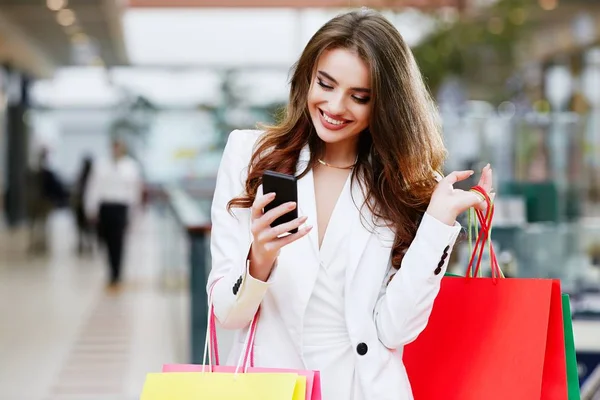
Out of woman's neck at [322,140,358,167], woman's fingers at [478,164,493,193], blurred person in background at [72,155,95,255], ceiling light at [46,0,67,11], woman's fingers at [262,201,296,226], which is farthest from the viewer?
ceiling light at [46,0,67,11]

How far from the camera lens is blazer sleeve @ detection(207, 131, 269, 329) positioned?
184 centimetres

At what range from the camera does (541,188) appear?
6305 millimetres

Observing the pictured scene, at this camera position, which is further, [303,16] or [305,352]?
[303,16]

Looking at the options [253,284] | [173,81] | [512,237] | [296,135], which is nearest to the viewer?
[253,284]

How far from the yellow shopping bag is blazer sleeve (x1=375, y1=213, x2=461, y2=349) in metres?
0.22

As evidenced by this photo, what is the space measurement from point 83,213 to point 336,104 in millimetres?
13669

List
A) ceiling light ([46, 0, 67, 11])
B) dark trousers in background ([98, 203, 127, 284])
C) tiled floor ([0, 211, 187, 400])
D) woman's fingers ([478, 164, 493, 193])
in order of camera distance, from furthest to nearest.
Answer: ceiling light ([46, 0, 67, 11])
dark trousers in background ([98, 203, 127, 284])
tiled floor ([0, 211, 187, 400])
woman's fingers ([478, 164, 493, 193])

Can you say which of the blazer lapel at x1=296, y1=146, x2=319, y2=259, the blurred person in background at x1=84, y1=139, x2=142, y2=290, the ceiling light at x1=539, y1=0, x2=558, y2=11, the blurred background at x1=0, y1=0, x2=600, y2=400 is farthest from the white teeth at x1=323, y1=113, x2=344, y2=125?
the ceiling light at x1=539, y1=0, x2=558, y2=11

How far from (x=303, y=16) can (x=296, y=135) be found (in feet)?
59.9

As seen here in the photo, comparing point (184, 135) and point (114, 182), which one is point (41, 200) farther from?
point (184, 135)

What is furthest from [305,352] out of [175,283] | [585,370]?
[175,283]

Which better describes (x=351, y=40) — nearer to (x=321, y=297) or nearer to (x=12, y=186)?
(x=321, y=297)

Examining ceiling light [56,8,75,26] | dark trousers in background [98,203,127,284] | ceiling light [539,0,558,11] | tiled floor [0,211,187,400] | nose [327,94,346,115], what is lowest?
tiled floor [0,211,187,400]

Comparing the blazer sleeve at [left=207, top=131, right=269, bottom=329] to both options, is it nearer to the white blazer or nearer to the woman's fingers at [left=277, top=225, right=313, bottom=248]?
the white blazer
